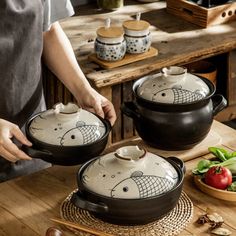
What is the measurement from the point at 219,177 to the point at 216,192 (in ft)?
0.15

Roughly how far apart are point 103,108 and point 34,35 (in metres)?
0.36

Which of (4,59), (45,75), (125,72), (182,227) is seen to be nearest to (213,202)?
(182,227)

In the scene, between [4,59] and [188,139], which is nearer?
[188,139]

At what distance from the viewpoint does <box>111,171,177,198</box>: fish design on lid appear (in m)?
1.92

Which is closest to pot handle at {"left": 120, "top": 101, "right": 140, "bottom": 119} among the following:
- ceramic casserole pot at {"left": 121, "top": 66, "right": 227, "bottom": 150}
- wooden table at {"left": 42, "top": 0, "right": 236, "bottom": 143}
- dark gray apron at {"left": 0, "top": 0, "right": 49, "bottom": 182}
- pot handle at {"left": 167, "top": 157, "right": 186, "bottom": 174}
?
ceramic casserole pot at {"left": 121, "top": 66, "right": 227, "bottom": 150}

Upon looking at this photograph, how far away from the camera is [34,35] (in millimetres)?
2598

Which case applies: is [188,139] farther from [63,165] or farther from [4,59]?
[4,59]

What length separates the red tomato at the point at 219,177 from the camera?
217 centimetres

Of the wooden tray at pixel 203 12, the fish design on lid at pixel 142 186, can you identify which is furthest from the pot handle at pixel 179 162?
the wooden tray at pixel 203 12

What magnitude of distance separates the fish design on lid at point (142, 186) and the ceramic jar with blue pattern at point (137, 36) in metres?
1.46

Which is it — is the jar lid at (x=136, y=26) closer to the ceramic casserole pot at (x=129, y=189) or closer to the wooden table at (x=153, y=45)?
the wooden table at (x=153, y=45)

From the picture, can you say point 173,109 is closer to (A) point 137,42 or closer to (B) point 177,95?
(B) point 177,95

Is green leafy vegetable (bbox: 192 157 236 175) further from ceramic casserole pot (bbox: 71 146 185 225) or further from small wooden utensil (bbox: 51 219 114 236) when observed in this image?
small wooden utensil (bbox: 51 219 114 236)

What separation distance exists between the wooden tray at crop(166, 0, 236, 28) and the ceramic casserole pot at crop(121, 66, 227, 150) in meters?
1.40
